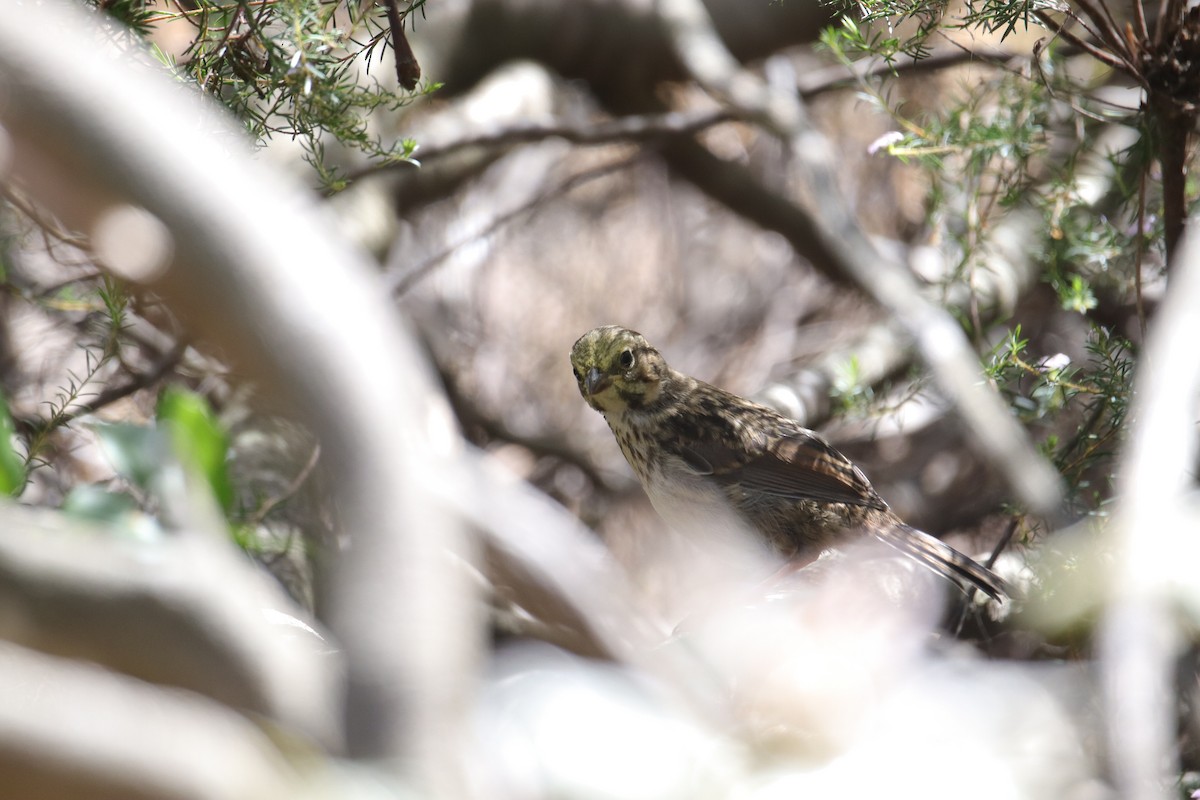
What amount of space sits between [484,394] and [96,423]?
3.21 meters

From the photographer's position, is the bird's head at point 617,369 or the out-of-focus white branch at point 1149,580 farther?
the bird's head at point 617,369

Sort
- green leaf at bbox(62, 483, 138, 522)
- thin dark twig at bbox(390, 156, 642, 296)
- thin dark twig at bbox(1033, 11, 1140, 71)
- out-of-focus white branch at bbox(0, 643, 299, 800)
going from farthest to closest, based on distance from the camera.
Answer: thin dark twig at bbox(390, 156, 642, 296) → thin dark twig at bbox(1033, 11, 1140, 71) → green leaf at bbox(62, 483, 138, 522) → out-of-focus white branch at bbox(0, 643, 299, 800)

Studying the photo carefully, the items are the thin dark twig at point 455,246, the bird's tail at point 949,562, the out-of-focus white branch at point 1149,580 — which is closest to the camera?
the out-of-focus white branch at point 1149,580

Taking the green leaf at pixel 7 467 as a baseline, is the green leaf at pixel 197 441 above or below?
above

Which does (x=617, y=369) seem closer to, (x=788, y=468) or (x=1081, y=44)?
(x=788, y=468)

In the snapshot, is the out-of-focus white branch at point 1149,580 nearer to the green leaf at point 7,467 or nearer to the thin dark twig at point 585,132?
the green leaf at point 7,467

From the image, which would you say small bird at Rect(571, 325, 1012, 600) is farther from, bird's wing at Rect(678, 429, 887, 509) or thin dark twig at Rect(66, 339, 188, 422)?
thin dark twig at Rect(66, 339, 188, 422)

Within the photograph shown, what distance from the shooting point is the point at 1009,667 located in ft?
10.2

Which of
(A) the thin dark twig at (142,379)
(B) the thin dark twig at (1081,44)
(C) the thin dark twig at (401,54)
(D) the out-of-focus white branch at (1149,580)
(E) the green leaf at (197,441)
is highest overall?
(B) the thin dark twig at (1081,44)

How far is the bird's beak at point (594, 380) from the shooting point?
3.73 metres

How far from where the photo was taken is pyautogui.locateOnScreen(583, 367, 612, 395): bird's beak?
373 cm

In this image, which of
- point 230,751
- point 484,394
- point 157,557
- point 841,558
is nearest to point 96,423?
point 157,557

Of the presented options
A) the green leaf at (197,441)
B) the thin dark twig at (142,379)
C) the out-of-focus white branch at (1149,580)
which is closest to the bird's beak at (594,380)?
the green leaf at (197,441)

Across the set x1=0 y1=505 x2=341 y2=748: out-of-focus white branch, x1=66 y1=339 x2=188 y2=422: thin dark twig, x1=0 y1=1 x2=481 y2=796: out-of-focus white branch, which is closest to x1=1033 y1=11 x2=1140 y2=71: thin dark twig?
x1=0 y1=1 x2=481 y2=796: out-of-focus white branch
